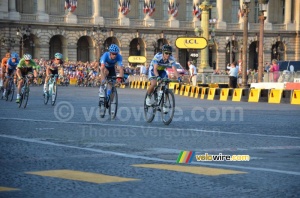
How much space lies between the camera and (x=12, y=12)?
3346 inches

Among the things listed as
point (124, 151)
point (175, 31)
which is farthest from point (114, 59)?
point (175, 31)

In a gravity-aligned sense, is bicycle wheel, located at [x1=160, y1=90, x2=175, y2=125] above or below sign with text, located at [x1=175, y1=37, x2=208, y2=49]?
below

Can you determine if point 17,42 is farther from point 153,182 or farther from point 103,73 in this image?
point 153,182

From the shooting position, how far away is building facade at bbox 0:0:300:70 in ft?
284

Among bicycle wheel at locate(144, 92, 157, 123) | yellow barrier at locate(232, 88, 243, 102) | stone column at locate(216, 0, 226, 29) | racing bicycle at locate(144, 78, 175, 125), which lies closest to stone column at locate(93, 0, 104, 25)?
stone column at locate(216, 0, 226, 29)

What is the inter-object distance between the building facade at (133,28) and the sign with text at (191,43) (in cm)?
3331

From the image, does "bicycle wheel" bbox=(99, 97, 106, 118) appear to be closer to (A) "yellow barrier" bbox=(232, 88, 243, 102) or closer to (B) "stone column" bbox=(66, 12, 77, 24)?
(A) "yellow barrier" bbox=(232, 88, 243, 102)

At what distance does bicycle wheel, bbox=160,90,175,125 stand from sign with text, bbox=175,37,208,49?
97.1 ft

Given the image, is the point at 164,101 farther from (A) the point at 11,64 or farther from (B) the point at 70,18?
(B) the point at 70,18

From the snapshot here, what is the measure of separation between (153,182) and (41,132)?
6.84 m

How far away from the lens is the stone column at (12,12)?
8481 cm

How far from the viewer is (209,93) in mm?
38438

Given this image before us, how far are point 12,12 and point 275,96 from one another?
55232mm

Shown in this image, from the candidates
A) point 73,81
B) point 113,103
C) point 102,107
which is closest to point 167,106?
point 113,103
